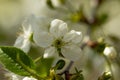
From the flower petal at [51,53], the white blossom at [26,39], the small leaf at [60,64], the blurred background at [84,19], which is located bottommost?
the small leaf at [60,64]

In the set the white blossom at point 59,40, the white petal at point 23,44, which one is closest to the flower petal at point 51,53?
the white blossom at point 59,40

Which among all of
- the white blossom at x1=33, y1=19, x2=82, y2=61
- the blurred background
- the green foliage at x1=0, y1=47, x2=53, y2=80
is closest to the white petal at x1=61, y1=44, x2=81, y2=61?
the white blossom at x1=33, y1=19, x2=82, y2=61

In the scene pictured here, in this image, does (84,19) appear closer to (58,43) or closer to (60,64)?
(58,43)

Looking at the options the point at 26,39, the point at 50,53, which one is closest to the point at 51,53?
the point at 50,53

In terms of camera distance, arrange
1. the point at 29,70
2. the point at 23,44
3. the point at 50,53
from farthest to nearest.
A: the point at 23,44 < the point at 50,53 < the point at 29,70

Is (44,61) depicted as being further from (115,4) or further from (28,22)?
(115,4)

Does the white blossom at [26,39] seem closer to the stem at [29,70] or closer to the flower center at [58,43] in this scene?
the flower center at [58,43]
